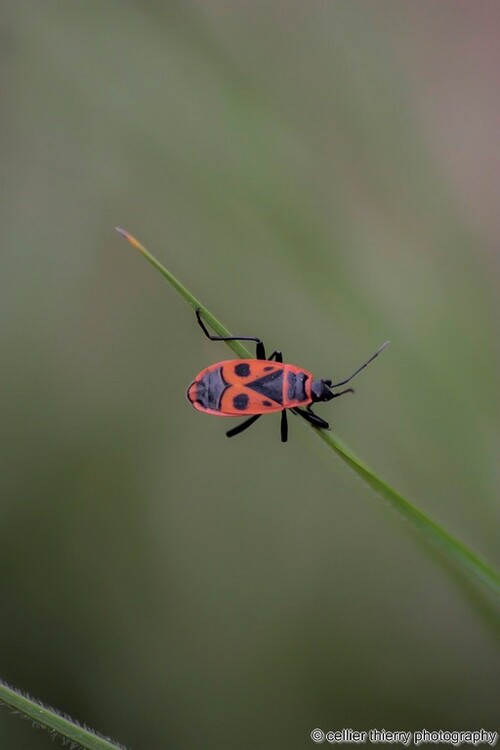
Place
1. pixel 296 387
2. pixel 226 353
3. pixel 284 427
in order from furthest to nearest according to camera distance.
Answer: pixel 226 353 → pixel 284 427 → pixel 296 387

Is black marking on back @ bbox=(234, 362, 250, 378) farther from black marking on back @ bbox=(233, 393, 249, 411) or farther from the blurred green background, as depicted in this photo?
the blurred green background

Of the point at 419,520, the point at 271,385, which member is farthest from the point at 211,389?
the point at 419,520

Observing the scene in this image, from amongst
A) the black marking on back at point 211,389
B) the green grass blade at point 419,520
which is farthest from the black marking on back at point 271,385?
the green grass blade at point 419,520

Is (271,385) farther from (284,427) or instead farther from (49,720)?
(49,720)

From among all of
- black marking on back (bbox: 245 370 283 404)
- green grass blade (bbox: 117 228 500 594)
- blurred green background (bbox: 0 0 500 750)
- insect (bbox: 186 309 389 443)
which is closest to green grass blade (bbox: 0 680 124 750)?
green grass blade (bbox: 117 228 500 594)

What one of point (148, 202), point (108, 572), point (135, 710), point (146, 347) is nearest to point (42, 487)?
point (108, 572)

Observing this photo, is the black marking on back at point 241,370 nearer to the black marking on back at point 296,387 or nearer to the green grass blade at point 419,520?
the black marking on back at point 296,387
